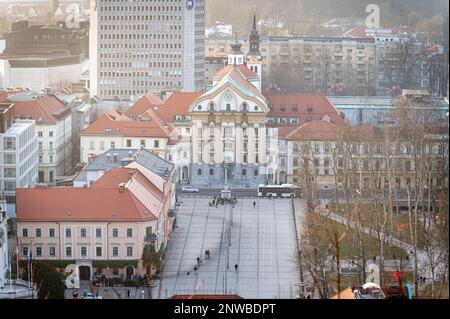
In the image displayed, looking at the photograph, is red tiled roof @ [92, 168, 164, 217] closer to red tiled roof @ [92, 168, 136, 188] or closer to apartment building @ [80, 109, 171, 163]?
red tiled roof @ [92, 168, 136, 188]

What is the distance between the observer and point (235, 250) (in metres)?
15.1

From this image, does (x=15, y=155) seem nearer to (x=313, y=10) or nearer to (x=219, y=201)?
(x=219, y=201)

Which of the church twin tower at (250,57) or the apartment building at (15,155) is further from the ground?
the church twin tower at (250,57)

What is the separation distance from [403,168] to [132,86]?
386 inches

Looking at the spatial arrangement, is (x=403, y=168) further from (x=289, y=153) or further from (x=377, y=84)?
(x=377, y=84)

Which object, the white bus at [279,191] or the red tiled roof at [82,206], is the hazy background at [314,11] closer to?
the white bus at [279,191]

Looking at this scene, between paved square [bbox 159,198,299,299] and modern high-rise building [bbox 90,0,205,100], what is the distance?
872cm

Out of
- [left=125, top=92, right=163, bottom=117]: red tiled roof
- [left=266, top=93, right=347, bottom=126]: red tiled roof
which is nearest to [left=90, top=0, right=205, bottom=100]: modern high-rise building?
[left=125, top=92, right=163, bottom=117]: red tiled roof

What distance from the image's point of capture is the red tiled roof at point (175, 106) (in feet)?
72.1

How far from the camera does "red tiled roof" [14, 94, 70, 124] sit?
20406 millimetres

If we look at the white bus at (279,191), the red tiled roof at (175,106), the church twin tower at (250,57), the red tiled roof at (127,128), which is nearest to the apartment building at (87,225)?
the white bus at (279,191)

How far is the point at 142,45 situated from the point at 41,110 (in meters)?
7.19

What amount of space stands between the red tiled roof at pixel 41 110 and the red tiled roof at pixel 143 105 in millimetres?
1369

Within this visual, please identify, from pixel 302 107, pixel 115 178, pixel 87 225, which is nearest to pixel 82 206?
pixel 87 225
